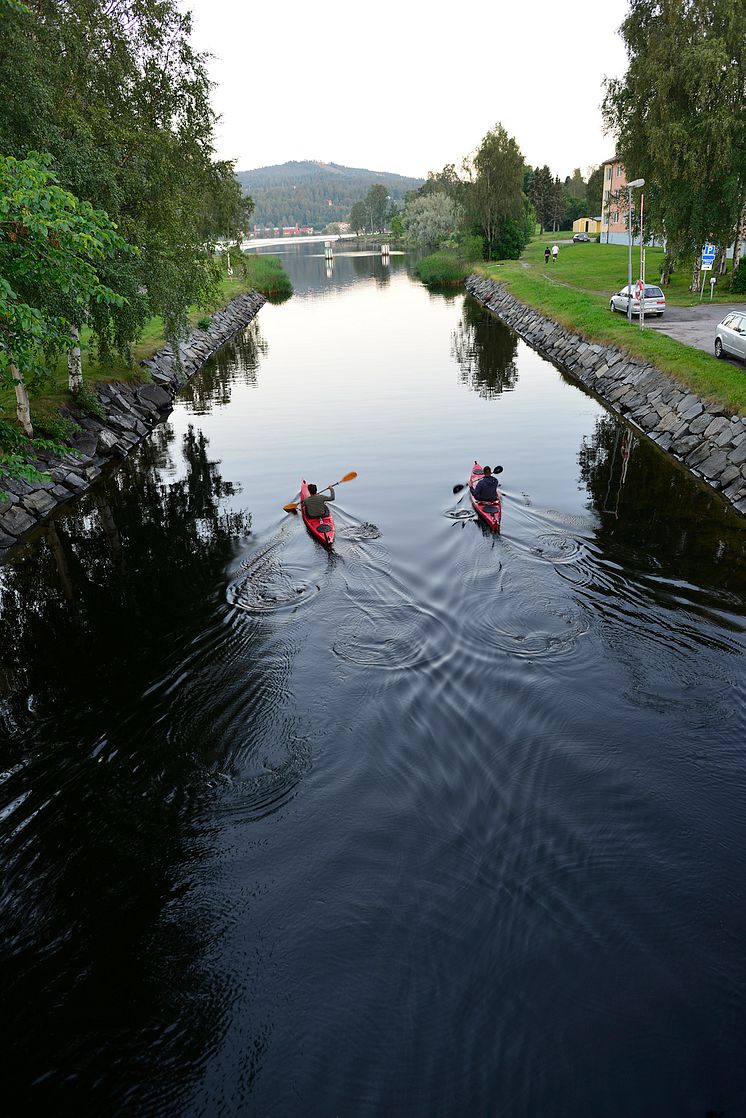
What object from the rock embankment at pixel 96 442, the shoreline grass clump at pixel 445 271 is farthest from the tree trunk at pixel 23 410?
the shoreline grass clump at pixel 445 271

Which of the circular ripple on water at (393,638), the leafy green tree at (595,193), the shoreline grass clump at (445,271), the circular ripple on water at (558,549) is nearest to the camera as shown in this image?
the circular ripple on water at (393,638)

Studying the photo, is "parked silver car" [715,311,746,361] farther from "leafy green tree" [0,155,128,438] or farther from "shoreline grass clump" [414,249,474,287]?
"shoreline grass clump" [414,249,474,287]

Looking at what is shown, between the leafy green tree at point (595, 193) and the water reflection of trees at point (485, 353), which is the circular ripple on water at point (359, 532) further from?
the leafy green tree at point (595, 193)

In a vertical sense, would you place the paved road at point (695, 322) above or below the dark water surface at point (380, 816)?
above

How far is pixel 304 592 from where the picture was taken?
1562 cm

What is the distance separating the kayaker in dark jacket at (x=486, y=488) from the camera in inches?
722

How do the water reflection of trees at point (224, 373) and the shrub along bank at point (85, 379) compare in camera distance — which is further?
the water reflection of trees at point (224, 373)

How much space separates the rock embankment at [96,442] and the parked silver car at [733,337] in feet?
74.8

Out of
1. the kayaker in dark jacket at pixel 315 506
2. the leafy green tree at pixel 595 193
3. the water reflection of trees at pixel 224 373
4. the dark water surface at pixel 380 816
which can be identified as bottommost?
the dark water surface at pixel 380 816

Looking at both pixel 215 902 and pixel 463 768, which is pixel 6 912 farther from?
pixel 463 768

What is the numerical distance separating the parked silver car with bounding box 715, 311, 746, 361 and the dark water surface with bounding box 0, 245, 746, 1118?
8.73 metres

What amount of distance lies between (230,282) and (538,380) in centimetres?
5539

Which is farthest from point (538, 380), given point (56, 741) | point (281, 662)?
point (56, 741)

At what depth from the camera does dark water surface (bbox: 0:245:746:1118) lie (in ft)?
23.0
